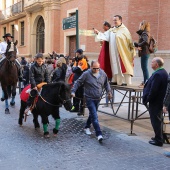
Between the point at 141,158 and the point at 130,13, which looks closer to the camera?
the point at 141,158

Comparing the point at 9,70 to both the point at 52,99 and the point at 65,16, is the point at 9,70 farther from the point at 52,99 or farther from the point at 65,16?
the point at 65,16

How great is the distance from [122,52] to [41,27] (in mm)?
20412

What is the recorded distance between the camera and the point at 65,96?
6.02 meters

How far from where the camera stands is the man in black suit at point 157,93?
5.66m

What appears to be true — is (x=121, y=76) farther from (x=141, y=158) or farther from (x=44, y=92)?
(x=141, y=158)

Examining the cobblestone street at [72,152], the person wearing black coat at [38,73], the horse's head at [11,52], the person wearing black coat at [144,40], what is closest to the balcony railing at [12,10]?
the horse's head at [11,52]

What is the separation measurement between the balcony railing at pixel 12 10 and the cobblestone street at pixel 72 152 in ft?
83.1

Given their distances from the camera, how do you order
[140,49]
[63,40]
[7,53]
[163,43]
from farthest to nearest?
[63,40] → [163,43] → [7,53] → [140,49]

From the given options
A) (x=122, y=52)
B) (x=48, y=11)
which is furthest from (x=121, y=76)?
(x=48, y=11)

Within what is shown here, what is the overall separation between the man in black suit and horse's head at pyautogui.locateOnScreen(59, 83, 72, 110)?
1.64 meters

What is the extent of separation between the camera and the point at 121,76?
7.79m

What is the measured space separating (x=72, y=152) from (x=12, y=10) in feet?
97.3

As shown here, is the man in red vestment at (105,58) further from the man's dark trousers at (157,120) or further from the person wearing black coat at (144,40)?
the man's dark trousers at (157,120)

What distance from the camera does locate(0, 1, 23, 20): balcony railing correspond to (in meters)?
30.2
